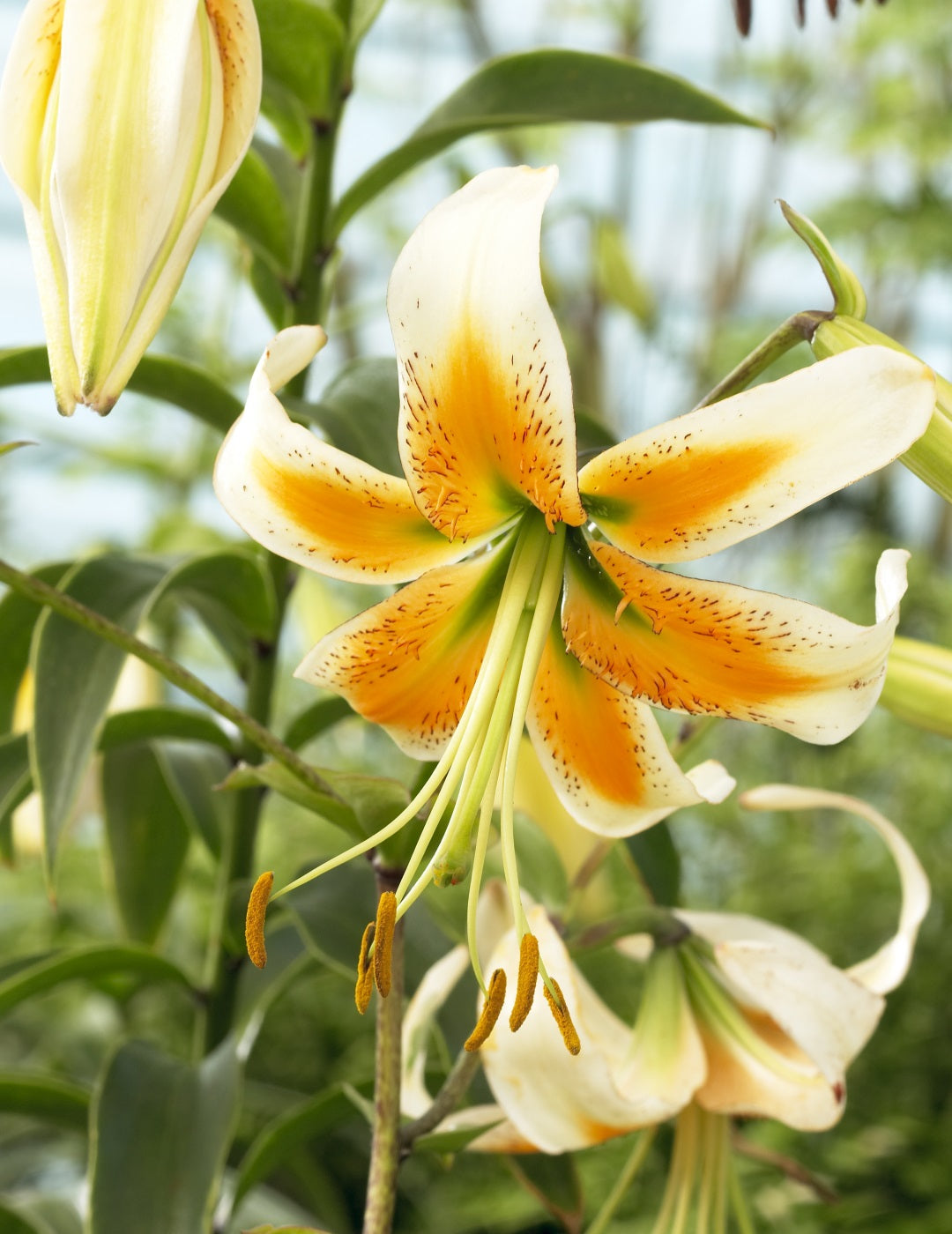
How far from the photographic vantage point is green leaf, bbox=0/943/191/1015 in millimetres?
427

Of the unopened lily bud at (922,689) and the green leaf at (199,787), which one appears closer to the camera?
the unopened lily bud at (922,689)

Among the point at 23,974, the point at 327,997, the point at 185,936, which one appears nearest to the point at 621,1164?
the point at 327,997

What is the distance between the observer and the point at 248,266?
0.47 meters

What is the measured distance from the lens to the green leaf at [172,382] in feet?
1.22

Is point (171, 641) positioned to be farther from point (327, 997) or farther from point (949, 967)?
point (949, 967)

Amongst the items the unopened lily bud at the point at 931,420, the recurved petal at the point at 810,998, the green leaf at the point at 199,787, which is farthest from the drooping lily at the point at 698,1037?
the green leaf at the point at 199,787

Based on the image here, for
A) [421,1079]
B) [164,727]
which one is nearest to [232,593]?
[164,727]

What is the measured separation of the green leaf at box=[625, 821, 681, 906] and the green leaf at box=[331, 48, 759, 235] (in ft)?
0.79

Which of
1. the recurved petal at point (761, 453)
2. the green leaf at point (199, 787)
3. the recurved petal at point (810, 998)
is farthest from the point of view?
the green leaf at point (199, 787)

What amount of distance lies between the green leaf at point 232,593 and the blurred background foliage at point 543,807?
0.03 m

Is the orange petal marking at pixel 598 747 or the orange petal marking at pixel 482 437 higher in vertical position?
the orange petal marking at pixel 482 437

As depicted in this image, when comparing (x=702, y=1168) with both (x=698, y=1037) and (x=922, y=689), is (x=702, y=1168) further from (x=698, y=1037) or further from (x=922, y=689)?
(x=922, y=689)

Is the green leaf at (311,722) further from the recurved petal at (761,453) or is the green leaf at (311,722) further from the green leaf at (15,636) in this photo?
the recurved petal at (761,453)

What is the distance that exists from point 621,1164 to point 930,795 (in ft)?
1.43
